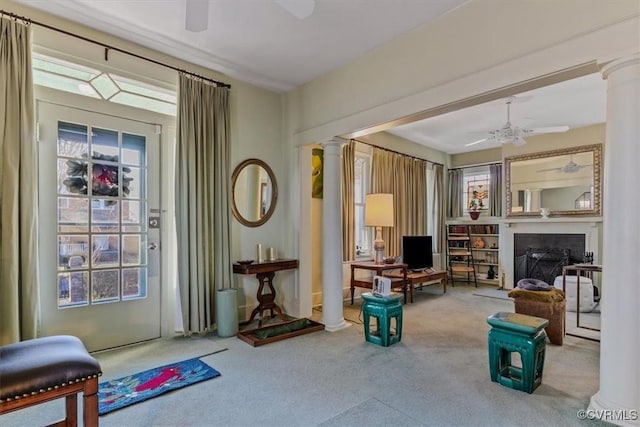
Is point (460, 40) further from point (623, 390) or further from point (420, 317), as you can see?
point (420, 317)

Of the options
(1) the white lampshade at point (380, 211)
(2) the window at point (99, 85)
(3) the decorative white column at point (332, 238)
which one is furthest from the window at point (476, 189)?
(2) the window at point (99, 85)

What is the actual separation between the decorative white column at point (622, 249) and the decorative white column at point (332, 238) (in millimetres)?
2414

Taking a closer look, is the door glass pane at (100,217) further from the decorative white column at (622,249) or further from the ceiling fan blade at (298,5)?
the decorative white column at (622,249)

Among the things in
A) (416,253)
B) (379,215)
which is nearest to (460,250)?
(416,253)

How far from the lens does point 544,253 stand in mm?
6070

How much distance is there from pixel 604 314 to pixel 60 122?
4.30 meters

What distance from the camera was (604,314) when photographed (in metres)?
2.10

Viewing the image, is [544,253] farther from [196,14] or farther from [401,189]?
[196,14]

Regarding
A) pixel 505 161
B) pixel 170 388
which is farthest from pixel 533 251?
pixel 170 388

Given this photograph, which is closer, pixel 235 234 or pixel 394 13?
pixel 394 13

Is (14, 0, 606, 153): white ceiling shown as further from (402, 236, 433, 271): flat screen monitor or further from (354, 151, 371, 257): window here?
(402, 236, 433, 271): flat screen monitor

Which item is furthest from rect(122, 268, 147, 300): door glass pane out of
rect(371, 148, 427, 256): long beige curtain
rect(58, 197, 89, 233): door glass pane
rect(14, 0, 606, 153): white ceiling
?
rect(371, 148, 427, 256): long beige curtain

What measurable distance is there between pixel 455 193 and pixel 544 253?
84.6 inches

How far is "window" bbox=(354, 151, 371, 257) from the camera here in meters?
5.90
